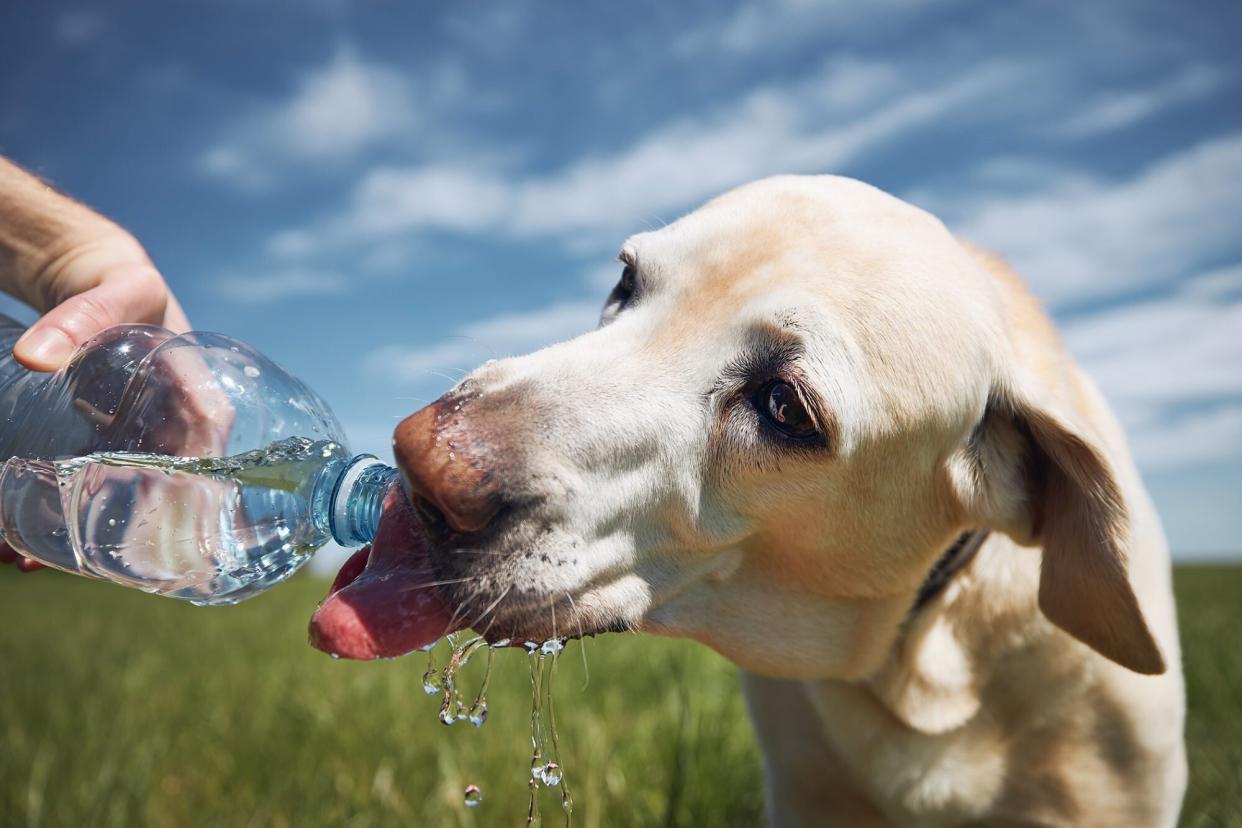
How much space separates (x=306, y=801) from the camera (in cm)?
333

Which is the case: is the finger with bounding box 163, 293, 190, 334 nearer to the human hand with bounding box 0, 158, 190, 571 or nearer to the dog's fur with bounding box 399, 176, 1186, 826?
the human hand with bounding box 0, 158, 190, 571

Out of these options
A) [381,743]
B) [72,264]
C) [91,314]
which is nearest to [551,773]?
[91,314]

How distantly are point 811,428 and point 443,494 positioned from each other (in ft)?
2.80

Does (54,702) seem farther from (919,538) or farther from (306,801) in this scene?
(919,538)

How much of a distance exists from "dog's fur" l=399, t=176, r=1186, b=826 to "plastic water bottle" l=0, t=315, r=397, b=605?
1.95 ft

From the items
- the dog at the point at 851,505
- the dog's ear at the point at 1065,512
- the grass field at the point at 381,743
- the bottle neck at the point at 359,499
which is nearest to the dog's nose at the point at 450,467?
the dog at the point at 851,505

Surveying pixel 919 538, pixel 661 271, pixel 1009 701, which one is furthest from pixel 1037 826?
pixel 661 271

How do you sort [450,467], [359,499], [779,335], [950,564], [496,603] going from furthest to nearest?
[950,564]
[359,499]
[779,335]
[496,603]
[450,467]

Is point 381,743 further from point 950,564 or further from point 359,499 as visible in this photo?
point 950,564

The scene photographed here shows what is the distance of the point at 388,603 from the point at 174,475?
2.94 ft

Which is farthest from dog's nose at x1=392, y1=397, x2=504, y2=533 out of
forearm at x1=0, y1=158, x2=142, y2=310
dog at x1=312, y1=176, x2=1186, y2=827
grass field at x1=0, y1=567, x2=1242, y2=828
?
forearm at x1=0, y1=158, x2=142, y2=310

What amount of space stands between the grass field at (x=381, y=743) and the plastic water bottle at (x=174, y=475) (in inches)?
28.5

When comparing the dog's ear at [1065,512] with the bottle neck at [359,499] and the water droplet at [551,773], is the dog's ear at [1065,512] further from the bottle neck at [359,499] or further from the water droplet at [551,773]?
the bottle neck at [359,499]

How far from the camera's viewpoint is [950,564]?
2.44 meters
